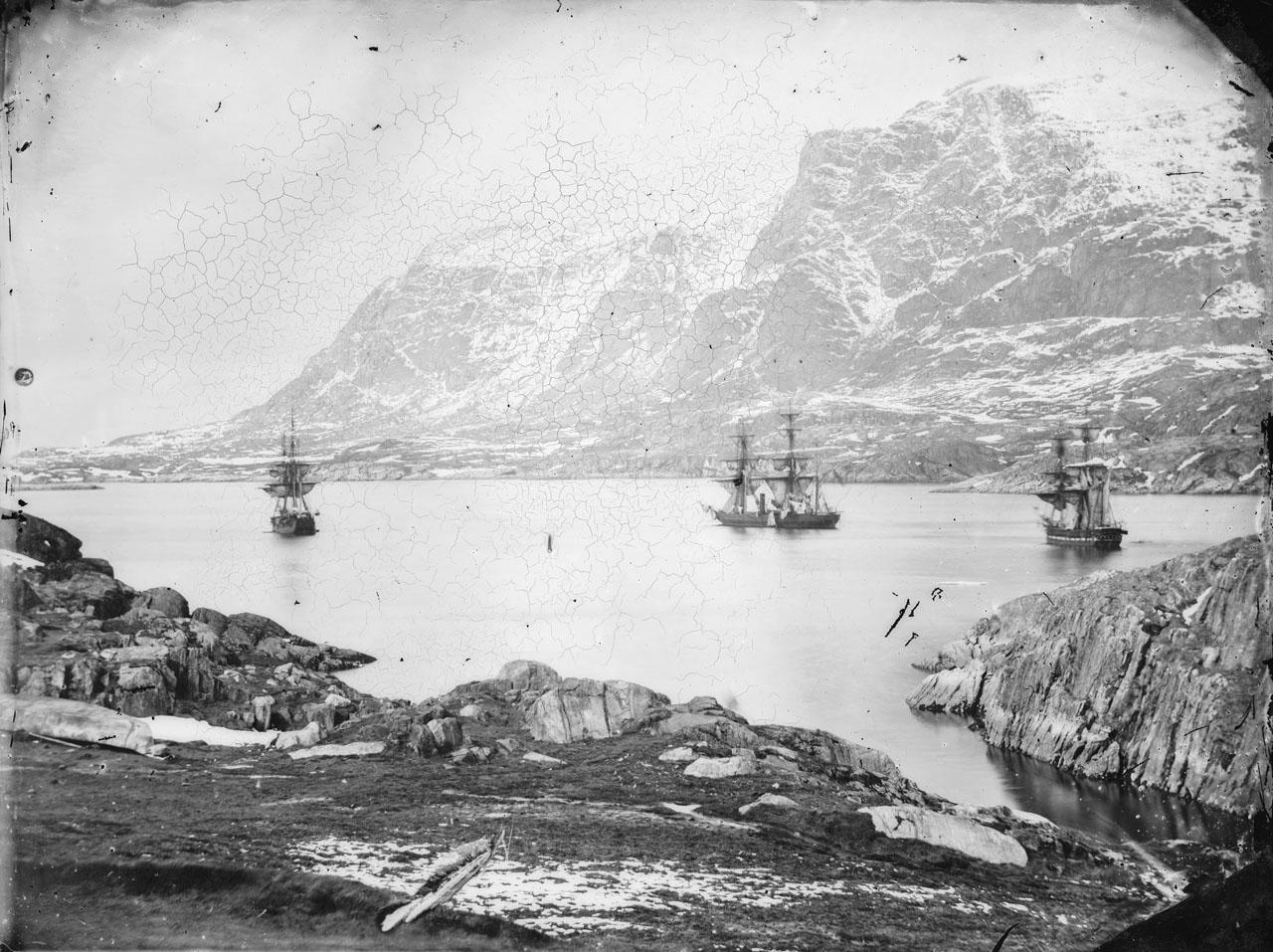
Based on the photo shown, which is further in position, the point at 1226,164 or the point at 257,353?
the point at 257,353

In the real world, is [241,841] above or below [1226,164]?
below

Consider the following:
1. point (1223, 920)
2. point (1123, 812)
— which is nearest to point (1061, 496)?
point (1123, 812)

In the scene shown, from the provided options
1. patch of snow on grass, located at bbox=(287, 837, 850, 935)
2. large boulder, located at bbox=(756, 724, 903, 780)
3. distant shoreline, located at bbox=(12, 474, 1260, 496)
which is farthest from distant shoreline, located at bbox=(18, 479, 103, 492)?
large boulder, located at bbox=(756, 724, 903, 780)

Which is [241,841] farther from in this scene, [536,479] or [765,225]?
[765,225]

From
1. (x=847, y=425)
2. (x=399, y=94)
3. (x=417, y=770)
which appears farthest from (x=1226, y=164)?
(x=417, y=770)

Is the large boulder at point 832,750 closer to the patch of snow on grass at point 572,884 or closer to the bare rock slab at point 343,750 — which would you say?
the patch of snow on grass at point 572,884

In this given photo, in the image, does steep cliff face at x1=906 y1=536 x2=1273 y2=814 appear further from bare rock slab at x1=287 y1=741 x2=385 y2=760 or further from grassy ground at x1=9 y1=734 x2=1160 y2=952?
bare rock slab at x1=287 y1=741 x2=385 y2=760
